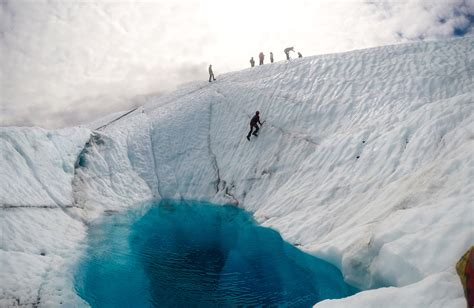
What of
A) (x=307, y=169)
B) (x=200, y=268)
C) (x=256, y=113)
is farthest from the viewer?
(x=256, y=113)

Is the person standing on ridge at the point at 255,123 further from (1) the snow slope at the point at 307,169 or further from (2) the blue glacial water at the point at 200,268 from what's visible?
(2) the blue glacial water at the point at 200,268

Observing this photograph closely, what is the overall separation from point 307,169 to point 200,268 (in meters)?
8.91

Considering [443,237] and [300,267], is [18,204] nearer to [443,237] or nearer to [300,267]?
[300,267]

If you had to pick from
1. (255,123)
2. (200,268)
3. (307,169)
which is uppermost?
(255,123)

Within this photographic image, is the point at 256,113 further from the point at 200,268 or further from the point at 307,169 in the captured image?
the point at 200,268

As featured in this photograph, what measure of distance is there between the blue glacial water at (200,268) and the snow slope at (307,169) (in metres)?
0.82

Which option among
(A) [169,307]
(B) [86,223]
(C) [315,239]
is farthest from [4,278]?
(C) [315,239]

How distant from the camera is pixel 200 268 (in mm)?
14625

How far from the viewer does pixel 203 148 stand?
29.5 metres

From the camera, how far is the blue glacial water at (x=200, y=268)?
12.1 metres

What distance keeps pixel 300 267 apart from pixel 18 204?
1375 cm

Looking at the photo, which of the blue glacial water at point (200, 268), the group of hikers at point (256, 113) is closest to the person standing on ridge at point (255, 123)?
the group of hikers at point (256, 113)

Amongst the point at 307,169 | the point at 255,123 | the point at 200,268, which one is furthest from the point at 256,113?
the point at 200,268

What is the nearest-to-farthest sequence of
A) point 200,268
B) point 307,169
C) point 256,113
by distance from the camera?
1. point 200,268
2. point 307,169
3. point 256,113
